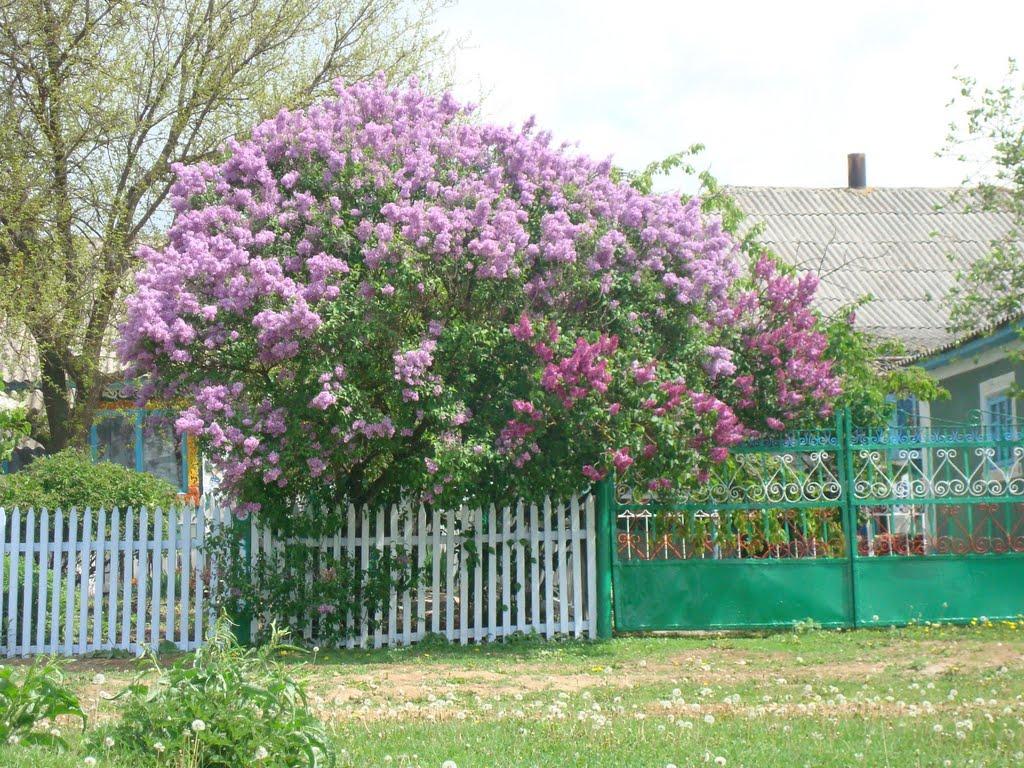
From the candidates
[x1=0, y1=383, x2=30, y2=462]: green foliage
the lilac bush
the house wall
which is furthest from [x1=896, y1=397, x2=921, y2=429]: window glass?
[x1=0, y1=383, x2=30, y2=462]: green foliage

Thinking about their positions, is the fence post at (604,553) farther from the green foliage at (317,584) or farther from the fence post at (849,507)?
the fence post at (849,507)

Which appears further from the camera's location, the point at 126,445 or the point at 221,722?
the point at 126,445

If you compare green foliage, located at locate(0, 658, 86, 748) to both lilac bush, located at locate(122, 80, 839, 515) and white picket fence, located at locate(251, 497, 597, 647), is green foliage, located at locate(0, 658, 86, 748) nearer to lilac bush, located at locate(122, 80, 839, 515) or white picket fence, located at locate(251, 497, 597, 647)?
lilac bush, located at locate(122, 80, 839, 515)

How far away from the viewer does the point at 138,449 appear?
20750mm

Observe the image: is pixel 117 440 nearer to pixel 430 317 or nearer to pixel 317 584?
pixel 317 584

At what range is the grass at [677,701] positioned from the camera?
5930 millimetres

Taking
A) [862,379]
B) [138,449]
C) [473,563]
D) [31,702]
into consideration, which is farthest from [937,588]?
[138,449]

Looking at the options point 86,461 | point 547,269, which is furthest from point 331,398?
point 86,461

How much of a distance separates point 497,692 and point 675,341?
13.6 ft

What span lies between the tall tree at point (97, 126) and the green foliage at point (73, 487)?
3.88m

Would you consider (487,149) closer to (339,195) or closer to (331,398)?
(339,195)

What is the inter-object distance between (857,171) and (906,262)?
4983 millimetres

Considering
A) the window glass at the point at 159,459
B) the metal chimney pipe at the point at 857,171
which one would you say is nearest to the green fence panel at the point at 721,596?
the window glass at the point at 159,459

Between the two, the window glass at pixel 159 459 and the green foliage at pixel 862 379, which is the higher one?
the green foliage at pixel 862 379
